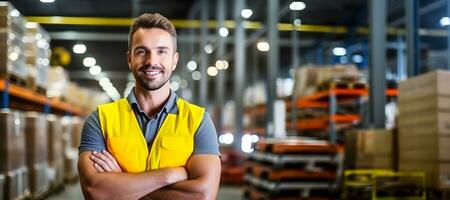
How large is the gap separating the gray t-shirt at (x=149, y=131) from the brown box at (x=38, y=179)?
6.63m

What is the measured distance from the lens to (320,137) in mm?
13297

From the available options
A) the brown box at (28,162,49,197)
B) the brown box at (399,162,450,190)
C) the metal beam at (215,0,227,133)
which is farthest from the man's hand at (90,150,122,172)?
the metal beam at (215,0,227,133)

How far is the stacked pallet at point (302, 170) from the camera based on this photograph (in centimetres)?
852

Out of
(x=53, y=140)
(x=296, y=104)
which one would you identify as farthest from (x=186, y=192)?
(x=296, y=104)

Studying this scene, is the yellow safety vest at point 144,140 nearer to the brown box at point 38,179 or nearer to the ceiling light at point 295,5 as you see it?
the brown box at point 38,179

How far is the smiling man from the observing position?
2068 mm

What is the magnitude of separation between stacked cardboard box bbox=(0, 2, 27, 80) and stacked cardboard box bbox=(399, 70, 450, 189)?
4.79m

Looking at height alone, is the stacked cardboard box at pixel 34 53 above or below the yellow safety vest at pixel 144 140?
above

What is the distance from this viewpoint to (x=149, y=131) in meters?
2.15

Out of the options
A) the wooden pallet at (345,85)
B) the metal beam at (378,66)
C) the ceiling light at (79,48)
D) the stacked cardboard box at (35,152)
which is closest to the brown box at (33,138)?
the stacked cardboard box at (35,152)

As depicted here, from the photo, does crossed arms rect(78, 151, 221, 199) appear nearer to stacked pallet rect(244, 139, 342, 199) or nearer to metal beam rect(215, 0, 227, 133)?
stacked pallet rect(244, 139, 342, 199)

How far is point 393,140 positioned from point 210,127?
17.5 feet

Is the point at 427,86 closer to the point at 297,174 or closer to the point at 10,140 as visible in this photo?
the point at 297,174

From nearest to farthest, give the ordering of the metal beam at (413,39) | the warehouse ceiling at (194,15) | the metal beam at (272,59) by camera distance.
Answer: the metal beam at (413,39), the metal beam at (272,59), the warehouse ceiling at (194,15)
